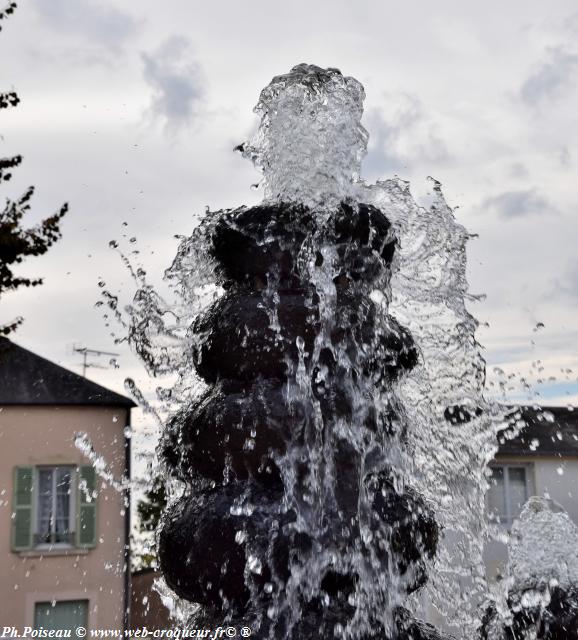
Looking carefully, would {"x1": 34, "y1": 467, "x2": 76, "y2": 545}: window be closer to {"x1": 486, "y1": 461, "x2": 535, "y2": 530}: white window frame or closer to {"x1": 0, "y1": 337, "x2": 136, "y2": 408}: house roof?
{"x1": 0, "y1": 337, "x2": 136, "y2": 408}: house roof

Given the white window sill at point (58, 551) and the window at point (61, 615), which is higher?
the white window sill at point (58, 551)

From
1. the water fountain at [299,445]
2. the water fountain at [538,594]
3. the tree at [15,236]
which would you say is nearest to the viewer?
the water fountain at [299,445]

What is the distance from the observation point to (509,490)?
1725 cm

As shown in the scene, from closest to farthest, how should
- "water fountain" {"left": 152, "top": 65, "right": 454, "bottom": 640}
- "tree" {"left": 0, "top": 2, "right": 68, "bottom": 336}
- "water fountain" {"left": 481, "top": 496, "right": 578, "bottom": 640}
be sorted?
"water fountain" {"left": 152, "top": 65, "right": 454, "bottom": 640} < "water fountain" {"left": 481, "top": 496, "right": 578, "bottom": 640} < "tree" {"left": 0, "top": 2, "right": 68, "bottom": 336}

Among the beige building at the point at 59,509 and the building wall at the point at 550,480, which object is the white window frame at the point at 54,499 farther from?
the building wall at the point at 550,480

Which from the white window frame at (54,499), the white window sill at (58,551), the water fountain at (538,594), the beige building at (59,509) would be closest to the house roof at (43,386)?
the beige building at (59,509)

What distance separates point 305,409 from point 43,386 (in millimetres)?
15633

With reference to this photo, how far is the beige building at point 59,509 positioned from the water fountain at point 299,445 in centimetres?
1391

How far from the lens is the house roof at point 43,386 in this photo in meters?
17.1

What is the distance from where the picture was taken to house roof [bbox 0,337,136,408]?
17.1 metres

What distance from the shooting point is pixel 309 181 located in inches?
131

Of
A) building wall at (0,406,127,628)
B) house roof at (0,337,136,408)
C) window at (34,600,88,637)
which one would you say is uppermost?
house roof at (0,337,136,408)

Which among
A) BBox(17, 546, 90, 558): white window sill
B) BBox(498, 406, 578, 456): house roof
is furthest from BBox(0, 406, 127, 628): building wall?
BBox(498, 406, 578, 456): house roof

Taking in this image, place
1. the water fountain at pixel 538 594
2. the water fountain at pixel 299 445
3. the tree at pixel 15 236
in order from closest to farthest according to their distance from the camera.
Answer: the water fountain at pixel 299 445 < the water fountain at pixel 538 594 < the tree at pixel 15 236
